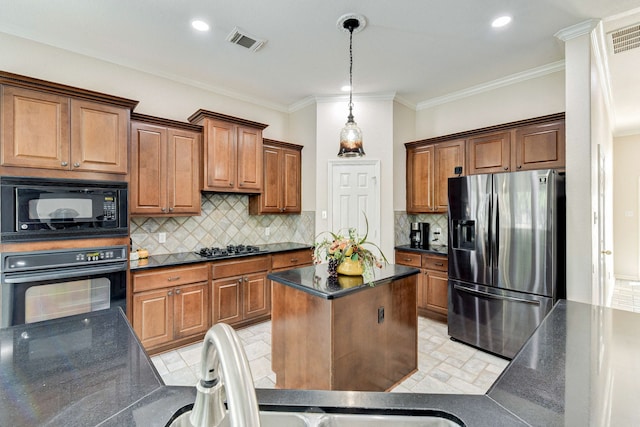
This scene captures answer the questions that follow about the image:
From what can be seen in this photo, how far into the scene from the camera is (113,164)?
263 cm

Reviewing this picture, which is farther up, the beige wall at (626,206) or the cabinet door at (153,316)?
the beige wall at (626,206)

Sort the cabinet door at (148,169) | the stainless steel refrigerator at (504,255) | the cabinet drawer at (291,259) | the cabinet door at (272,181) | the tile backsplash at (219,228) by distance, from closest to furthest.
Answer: the stainless steel refrigerator at (504,255), the cabinet door at (148,169), the tile backsplash at (219,228), the cabinet drawer at (291,259), the cabinet door at (272,181)

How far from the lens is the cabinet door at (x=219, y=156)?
11.3 feet

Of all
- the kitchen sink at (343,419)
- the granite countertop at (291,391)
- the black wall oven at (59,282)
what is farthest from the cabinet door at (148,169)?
the kitchen sink at (343,419)

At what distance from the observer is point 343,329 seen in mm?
2020

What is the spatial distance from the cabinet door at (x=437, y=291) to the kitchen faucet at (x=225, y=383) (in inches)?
139

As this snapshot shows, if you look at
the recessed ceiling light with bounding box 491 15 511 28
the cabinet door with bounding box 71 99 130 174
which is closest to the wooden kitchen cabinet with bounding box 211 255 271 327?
the cabinet door with bounding box 71 99 130 174

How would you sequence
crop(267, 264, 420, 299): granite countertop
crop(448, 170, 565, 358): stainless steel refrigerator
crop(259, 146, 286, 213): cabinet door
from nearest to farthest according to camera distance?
crop(267, 264, 420, 299): granite countertop, crop(448, 170, 565, 358): stainless steel refrigerator, crop(259, 146, 286, 213): cabinet door

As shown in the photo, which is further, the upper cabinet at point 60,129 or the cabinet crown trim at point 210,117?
the cabinet crown trim at point 210,117

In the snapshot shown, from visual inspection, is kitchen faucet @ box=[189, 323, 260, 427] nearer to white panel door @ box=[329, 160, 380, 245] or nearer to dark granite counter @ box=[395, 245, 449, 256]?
dark granite counter @ box=[395, 245, 449, 256]

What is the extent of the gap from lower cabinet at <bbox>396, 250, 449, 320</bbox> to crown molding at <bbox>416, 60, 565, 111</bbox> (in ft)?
7.40

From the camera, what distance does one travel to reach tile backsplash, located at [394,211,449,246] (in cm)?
431

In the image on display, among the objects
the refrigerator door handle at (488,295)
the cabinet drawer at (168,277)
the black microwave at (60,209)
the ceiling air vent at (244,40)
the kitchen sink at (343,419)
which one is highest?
the ceiling air vent at (244,40)

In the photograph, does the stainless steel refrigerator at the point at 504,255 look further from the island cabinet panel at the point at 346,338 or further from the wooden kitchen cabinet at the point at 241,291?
the wooden kitchen cabinet at the point at 241,291
